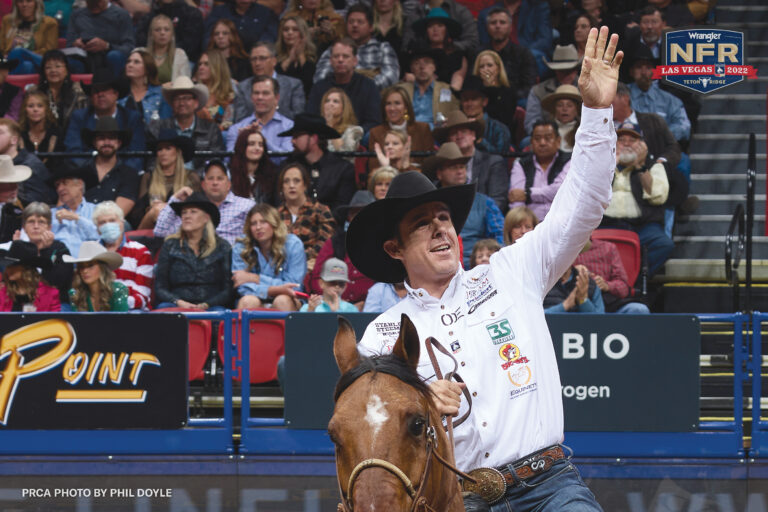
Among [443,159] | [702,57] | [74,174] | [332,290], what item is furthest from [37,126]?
[702,57]

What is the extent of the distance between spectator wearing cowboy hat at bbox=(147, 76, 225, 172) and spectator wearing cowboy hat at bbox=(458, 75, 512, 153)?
9.55 ft

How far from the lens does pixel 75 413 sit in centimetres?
887

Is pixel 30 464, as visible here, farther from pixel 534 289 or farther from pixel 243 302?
pixel 534 289

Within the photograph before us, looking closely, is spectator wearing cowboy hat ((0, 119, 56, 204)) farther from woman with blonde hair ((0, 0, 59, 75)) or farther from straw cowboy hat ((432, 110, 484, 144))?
straw cowboy hat ((432, 110, 484, 144))

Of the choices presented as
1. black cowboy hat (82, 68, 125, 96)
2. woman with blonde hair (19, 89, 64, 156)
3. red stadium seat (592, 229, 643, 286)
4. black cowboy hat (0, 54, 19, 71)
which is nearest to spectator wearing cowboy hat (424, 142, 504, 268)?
red stadium seat (592, 229, 643, 286)

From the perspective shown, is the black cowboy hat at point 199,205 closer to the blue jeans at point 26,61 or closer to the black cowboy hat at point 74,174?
the black cowboy hat at point 74,174

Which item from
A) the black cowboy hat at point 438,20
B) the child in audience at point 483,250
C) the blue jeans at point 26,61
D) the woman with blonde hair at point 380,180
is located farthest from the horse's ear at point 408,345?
the blue jeans at point 26,61

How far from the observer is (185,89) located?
12820 millimetres

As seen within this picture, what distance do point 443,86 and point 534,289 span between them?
30.4 feet

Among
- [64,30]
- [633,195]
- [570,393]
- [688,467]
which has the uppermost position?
[64,30]

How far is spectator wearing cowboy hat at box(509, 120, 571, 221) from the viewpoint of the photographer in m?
11.2

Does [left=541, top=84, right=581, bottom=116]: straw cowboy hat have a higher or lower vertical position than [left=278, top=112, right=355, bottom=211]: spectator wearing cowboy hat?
higher

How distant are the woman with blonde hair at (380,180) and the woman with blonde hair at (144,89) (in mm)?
3830

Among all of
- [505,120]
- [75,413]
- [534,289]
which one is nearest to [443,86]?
[505,120]
